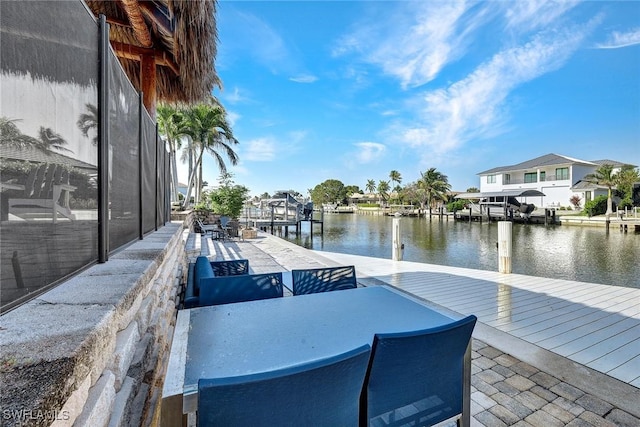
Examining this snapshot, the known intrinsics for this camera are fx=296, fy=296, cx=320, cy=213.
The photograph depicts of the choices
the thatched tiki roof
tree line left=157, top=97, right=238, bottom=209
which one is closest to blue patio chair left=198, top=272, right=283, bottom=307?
the thatched tiki roof

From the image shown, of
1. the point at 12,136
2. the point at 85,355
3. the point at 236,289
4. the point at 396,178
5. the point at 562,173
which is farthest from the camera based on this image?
the point at 396,178

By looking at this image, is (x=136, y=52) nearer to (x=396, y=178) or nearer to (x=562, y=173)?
(x=562, y=173)

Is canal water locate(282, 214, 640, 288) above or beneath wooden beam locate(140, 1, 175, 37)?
beneath

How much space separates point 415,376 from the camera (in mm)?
1354

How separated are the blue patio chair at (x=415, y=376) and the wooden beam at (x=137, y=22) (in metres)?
4.30

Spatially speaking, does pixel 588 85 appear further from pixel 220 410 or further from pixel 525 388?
pixel 220 410

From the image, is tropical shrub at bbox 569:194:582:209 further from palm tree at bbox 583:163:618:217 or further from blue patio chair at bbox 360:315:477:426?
blue patio chair at bbox 360:315:477:426

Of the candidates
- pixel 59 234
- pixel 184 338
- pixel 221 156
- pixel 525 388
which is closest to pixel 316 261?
pixel 525 388

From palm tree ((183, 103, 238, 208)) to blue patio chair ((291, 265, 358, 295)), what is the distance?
15.8 m

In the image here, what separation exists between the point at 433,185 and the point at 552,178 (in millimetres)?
14011

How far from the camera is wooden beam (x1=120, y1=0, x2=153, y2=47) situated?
132 inches

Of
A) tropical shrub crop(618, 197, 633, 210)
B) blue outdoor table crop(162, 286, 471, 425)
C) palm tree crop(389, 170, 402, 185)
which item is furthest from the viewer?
palm tree crop(389, 170, 402, 185)

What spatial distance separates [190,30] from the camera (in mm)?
3951

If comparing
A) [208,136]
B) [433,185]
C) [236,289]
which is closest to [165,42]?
[236,289]
